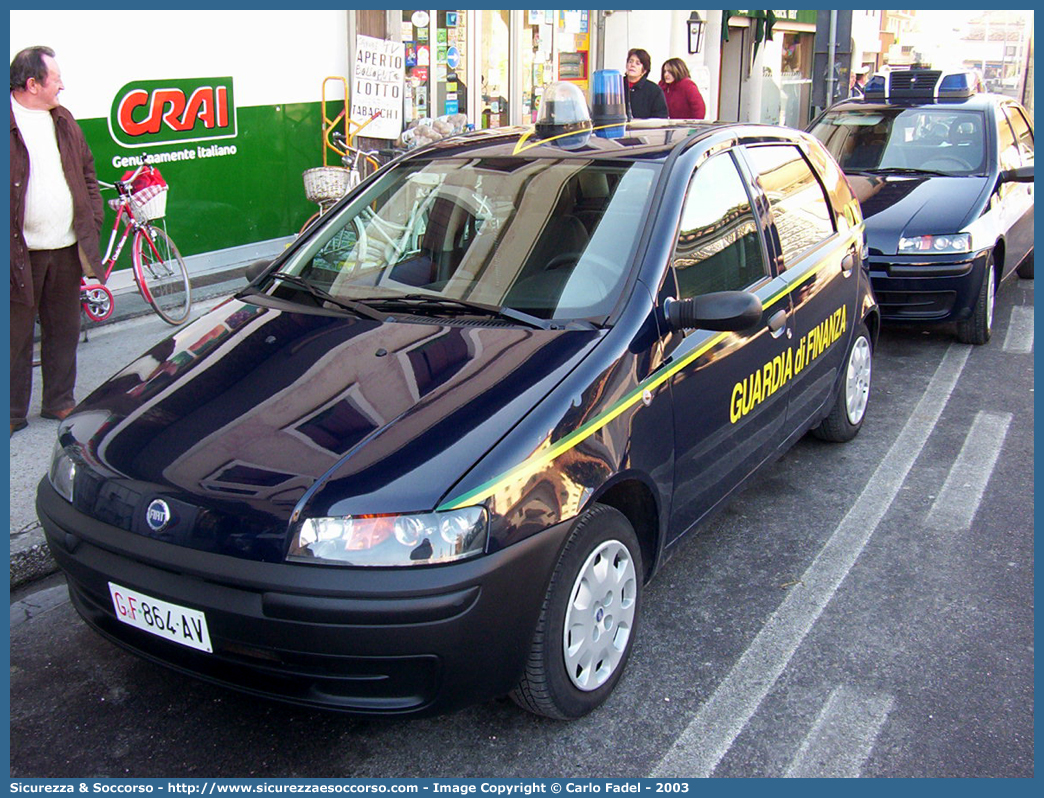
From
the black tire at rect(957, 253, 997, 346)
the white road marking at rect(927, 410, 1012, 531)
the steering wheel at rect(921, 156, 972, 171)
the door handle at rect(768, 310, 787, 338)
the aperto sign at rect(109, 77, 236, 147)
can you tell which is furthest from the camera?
the steering wheel at rect(921, 156, 972, 171)

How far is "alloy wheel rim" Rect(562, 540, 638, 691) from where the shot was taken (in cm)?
297

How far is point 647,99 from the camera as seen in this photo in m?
9.73

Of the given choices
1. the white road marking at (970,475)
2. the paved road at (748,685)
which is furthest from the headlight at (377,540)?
the white road marking at (970,475)

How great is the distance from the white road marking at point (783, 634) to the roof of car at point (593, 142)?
1.74m

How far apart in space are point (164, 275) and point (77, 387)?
156 cm

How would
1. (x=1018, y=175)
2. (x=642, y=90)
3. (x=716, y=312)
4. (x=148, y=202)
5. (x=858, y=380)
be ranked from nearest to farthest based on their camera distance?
(x=716, y=312) → (x=858, y=380) → (x=148, y=202) → (x=1018, y=175) → (x=642, y=90)

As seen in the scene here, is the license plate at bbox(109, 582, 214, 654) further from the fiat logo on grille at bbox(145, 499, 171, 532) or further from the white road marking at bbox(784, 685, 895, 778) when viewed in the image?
the white road marking at bbox(784, 685, 895, 778)

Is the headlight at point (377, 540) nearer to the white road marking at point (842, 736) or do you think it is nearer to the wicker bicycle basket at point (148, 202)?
the white road marking at point (842, 736)

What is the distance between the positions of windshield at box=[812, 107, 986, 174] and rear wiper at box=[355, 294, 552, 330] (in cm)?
561

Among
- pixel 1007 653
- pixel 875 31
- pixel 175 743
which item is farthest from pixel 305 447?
pixel 875 31

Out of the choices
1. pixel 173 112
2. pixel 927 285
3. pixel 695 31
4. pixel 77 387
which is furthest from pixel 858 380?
pixel 695 31

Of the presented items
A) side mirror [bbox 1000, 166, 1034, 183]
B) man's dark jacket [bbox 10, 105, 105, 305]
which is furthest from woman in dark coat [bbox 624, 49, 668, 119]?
man's dark jacket [bbox 10, 105, 105, 305]

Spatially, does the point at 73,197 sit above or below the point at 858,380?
above

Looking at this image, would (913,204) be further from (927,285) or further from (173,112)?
(173,112)
